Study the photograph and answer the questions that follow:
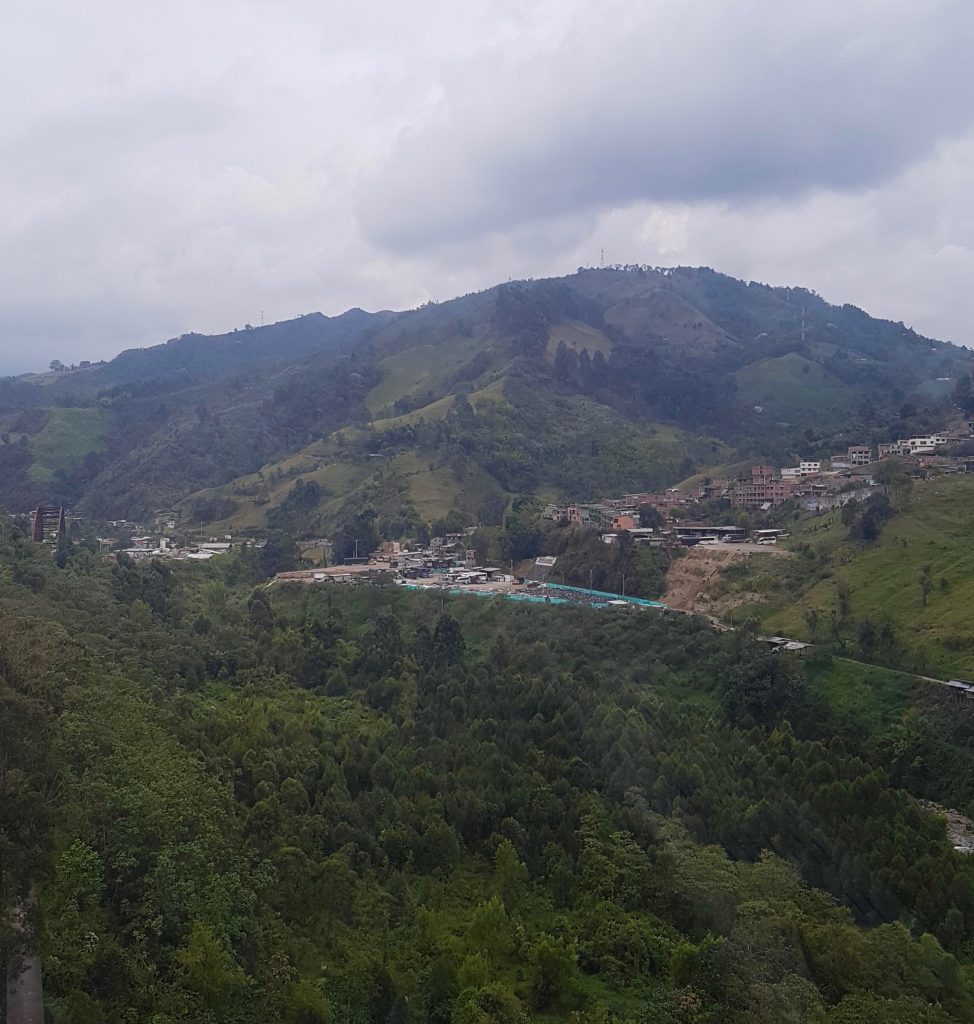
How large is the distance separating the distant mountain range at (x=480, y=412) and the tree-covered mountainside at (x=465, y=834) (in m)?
28.8

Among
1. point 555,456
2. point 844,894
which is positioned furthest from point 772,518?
point 844,894

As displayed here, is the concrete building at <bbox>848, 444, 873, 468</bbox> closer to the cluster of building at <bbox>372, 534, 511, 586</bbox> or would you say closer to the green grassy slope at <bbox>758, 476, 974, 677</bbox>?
the green grassy slope at <bbox>758, 476, 974, 677</bbox>

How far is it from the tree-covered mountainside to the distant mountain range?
28814mm

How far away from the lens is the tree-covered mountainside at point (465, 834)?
14.1 m

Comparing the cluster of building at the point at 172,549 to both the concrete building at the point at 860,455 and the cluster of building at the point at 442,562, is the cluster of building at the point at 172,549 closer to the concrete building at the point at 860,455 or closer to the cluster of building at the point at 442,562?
the cluster of building at the point at 442,562

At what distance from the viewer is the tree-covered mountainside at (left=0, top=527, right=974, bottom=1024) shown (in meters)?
14.1

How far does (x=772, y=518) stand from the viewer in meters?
47.8

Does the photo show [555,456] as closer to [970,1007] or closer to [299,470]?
[299,470]

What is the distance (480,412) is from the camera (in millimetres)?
76625

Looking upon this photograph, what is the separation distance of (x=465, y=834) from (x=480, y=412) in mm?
57784

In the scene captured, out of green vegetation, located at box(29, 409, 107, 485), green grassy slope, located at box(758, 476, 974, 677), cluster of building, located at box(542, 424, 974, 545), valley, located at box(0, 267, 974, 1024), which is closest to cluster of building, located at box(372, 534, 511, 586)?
valley, located at box(0, 267, 974, 1024)

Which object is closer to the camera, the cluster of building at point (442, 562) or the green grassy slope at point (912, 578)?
the green grassy slope at point (912, 578)

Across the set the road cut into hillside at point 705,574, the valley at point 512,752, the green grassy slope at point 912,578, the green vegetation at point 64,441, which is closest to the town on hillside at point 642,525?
the valley at point 512,752

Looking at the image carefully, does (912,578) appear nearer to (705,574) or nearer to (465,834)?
(705,574)
